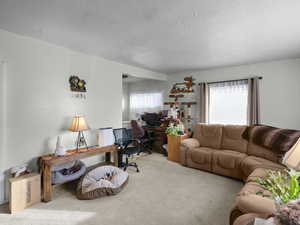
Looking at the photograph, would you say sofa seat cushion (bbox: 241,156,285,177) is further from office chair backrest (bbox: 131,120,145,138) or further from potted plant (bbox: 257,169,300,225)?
office chair backrest (bbox: 131,120,145,138)

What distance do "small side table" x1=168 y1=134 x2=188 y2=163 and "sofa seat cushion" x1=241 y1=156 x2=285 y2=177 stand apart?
4.95 ft

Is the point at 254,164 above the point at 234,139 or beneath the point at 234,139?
beneath

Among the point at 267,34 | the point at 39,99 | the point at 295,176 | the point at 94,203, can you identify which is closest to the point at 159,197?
the point at 94,203

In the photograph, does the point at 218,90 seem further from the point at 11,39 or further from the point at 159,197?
the point at 11,39

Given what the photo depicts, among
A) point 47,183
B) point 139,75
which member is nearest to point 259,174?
point 47,183

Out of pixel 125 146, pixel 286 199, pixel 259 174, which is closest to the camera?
pixel 286 199

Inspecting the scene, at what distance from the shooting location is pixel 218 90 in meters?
4.56

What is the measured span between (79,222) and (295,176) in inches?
85.8

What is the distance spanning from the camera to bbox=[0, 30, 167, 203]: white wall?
7.78ft

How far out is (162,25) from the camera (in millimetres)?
2141

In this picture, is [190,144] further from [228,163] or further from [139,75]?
[139,75]

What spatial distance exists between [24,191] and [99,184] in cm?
98

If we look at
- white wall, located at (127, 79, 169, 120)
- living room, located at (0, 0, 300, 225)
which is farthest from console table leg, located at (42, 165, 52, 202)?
white wall, located at (127, 79, 169, 120)

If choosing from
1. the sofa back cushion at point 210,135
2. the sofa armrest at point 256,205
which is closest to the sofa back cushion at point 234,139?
the sofa back cushion at point 210,135
